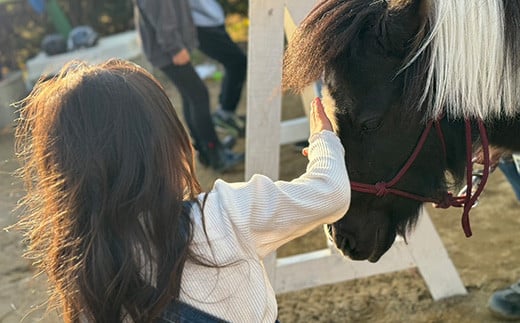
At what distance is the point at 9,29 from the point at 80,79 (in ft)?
17.3

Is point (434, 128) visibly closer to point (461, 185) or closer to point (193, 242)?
point (461, 185)

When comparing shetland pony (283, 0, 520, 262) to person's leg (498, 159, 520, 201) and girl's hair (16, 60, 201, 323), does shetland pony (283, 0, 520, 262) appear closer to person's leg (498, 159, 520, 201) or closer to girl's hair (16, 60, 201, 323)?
girl's hair (16, 60, 201, 323)

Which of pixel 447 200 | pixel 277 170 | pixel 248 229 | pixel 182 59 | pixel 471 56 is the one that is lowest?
pixel 182 59

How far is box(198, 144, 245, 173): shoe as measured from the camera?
3.81 m

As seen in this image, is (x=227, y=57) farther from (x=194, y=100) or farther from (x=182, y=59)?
(x=182, y=59)

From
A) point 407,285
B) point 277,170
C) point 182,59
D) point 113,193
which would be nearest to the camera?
point 113,193

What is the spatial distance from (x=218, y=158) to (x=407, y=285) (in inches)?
62.7

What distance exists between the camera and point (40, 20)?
6.14 m

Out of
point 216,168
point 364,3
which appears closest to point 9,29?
point 216,168

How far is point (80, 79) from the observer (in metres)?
1.19

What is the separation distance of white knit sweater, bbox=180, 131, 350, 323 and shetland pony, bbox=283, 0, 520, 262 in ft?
0.97

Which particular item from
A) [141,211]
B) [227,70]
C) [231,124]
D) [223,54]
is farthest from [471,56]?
[231,124]

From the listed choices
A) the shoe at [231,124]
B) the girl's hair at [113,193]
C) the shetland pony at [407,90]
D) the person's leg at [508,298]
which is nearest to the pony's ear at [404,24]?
the shetland pony at [407,90]

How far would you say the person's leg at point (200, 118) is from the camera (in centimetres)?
354
